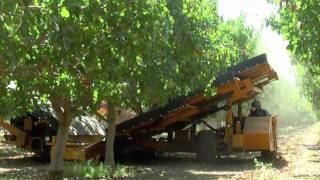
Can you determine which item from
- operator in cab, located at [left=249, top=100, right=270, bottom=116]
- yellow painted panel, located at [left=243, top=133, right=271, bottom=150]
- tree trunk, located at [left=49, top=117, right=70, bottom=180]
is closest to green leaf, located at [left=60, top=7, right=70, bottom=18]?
tree trunk, located at [left=49, top=117, right=70, bottom=180]

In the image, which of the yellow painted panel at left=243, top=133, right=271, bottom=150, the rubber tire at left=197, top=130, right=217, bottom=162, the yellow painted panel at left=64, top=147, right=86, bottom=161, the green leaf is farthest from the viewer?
the rubber tire at left=197, top=130, right=217, bottom=162

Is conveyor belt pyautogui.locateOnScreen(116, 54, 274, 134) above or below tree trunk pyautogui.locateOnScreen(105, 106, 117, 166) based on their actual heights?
above

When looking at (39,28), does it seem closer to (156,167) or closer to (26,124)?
(156,167)

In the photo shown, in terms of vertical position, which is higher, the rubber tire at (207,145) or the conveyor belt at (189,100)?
the conveyor belt at (189,100)

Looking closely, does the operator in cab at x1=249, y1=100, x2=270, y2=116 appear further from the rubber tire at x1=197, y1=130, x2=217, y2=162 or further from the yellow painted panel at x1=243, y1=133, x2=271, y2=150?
the rubber tire at x1=197, y1=130, x2=217, y2=162

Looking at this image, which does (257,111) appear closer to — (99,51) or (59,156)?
(59,156)

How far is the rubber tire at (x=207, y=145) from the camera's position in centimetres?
1822

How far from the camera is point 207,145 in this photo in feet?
60.1

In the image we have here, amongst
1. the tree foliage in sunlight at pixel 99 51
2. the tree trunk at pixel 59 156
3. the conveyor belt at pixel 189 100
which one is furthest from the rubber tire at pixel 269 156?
the tree trunk at pixel 59 156

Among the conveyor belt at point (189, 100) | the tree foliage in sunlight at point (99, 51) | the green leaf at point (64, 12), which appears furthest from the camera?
the conveyor belt at point (189, 100)

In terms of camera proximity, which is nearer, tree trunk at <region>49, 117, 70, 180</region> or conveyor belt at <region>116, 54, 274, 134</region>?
tree trunk at <region>49, 117, 70, 180</region>

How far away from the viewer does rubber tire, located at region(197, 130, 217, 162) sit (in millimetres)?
18219

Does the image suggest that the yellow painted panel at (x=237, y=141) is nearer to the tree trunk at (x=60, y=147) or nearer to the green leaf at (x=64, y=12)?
the tree trunk at (x=60, y=147)

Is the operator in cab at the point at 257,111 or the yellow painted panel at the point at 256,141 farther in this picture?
the operator in cab at the point at 257,111
